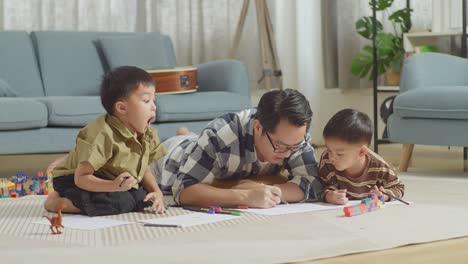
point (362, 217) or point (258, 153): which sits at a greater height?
point (258, 153)

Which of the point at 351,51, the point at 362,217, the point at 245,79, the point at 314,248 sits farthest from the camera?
the point at 351,51

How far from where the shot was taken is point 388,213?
289 centimetres

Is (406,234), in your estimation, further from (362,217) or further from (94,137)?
(94,137)

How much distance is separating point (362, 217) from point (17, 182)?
1.55 meters

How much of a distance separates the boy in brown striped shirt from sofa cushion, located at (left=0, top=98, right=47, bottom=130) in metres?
1.72

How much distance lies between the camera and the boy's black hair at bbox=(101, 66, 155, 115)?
2.86 m

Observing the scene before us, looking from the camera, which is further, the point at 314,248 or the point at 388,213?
the point at 388,213

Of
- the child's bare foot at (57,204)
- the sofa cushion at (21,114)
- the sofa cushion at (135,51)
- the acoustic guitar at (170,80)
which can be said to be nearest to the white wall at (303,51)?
the sofa cushion at (135,51)

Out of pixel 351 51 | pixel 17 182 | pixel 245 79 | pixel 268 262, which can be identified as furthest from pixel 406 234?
pixel 351 51

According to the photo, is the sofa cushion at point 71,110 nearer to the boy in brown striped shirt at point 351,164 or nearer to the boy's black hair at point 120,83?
the boy's black hair at point 120,83

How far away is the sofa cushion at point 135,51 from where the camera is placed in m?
5.18

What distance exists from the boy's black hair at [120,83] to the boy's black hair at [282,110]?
386 millimetres

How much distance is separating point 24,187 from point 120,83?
98cm

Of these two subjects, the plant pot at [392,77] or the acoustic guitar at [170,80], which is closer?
the acoustic guitar at [170,80]
